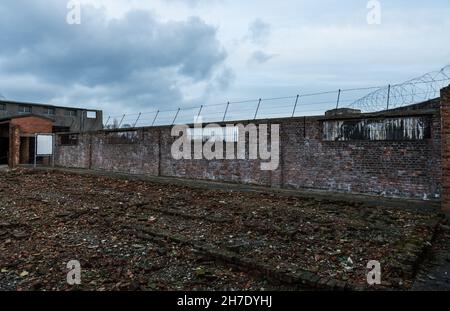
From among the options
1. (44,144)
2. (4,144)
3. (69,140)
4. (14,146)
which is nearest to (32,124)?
(14,146)

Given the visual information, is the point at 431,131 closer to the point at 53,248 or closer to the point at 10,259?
→ the point at 53,248

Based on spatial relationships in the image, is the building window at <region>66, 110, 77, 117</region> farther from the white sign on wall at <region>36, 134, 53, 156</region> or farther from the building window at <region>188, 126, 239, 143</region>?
the building window at <region>188, 126, 239, 143</region>

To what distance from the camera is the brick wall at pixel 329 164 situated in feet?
28.9

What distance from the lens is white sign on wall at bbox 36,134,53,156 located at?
22469 mm

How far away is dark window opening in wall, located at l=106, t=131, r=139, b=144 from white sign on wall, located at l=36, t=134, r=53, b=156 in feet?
21.8

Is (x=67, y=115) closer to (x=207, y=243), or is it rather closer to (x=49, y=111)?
(x=49, y=111)

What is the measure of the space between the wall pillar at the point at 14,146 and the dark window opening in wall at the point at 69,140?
3505 millimetres

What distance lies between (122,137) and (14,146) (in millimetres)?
10436

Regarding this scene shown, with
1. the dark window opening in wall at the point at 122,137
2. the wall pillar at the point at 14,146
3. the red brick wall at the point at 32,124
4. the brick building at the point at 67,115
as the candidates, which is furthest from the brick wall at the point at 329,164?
the brick building at the point at 67,115

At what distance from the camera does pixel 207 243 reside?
575 cm

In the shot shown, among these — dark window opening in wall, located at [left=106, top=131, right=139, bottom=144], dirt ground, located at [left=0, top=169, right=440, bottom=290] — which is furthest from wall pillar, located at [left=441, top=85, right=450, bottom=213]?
dark window opening in wall, located at [left=106, top=131, right=139, bottom=144]

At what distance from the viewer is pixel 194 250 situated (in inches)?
217

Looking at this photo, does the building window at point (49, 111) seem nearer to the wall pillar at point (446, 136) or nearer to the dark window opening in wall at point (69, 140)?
the dark window opening in wall at point (69, 140)

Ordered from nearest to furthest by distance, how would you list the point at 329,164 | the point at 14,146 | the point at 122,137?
the point at 329,164 → the point at 122,137 → the point at 14,146
